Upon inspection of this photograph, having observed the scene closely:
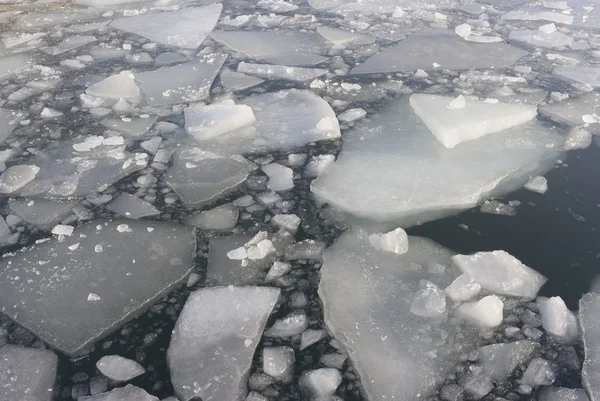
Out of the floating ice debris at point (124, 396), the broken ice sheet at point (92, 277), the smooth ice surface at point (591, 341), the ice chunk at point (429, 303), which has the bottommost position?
the broken ice sheet at point (92, 277)

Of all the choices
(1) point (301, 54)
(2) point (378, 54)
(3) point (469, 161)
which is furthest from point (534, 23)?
(3) point (469, 161)

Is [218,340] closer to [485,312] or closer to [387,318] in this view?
[387,318]

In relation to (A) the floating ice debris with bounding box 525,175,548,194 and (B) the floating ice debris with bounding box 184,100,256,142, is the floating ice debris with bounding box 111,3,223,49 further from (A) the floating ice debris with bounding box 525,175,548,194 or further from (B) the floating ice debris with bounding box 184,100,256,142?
(A) the floating ice debris with bounding box 525,175,548,194

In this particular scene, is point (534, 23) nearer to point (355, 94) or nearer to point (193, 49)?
point (355, 94)

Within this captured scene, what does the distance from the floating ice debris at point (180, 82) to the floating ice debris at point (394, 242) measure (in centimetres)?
139

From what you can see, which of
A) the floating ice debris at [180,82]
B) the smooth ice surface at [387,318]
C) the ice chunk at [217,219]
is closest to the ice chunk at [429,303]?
the smooth ice surface at [387,318]

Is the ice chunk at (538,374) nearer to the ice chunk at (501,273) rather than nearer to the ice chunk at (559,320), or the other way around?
the ice chunk at (559,320)

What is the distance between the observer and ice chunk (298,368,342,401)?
1299mm

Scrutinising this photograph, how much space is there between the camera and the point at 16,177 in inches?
80.4

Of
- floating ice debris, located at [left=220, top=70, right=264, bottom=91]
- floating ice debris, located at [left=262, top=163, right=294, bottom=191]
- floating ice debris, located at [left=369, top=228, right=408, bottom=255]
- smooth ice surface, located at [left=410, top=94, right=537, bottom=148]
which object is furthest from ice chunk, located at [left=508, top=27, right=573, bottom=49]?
floating ice debris, located at [left=369, top=228, right=408, bottom=255]

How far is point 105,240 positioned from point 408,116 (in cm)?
145

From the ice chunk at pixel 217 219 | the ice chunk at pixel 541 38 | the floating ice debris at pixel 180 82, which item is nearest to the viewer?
the ice chunk at pixel 217 219

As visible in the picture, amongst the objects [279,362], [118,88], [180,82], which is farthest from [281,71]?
[279,362]

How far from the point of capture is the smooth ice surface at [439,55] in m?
3.00
